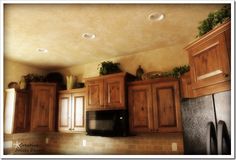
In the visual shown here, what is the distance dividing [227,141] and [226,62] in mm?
498

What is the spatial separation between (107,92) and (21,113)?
5.22 ft

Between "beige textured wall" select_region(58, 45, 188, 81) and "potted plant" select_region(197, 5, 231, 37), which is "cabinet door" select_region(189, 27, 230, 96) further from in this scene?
"beige textured wall" select_region(58, 45, 188, 81)

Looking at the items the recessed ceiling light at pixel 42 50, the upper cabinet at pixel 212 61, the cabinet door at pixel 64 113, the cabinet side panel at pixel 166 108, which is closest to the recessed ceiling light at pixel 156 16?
the upper cabinet at pixel 212 61

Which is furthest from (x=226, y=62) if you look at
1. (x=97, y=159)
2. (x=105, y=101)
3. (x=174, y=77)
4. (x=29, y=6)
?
(x=105, y=101)

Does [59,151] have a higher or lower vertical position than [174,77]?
lower

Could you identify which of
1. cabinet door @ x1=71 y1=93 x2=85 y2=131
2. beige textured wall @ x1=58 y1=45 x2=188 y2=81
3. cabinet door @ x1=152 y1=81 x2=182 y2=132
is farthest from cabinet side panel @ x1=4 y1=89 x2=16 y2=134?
cabinet door @ x1=152 y1=81 x2=182 y2=132

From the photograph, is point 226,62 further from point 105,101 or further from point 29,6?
point 105,101

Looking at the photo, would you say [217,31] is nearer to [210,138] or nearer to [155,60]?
[210,138]

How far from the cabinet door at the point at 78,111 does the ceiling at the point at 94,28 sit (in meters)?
0.71

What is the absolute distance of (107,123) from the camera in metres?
2.90

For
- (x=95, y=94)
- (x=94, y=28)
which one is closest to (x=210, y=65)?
(x=94, y=28)

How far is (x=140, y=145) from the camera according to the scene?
301cm

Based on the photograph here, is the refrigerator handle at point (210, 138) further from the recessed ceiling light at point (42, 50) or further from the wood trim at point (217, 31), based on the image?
the recessed ceiling light at point (42, 50)

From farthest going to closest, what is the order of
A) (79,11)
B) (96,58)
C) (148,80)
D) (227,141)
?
(96,58) < (148,80) < (79,11) < (227,141)
